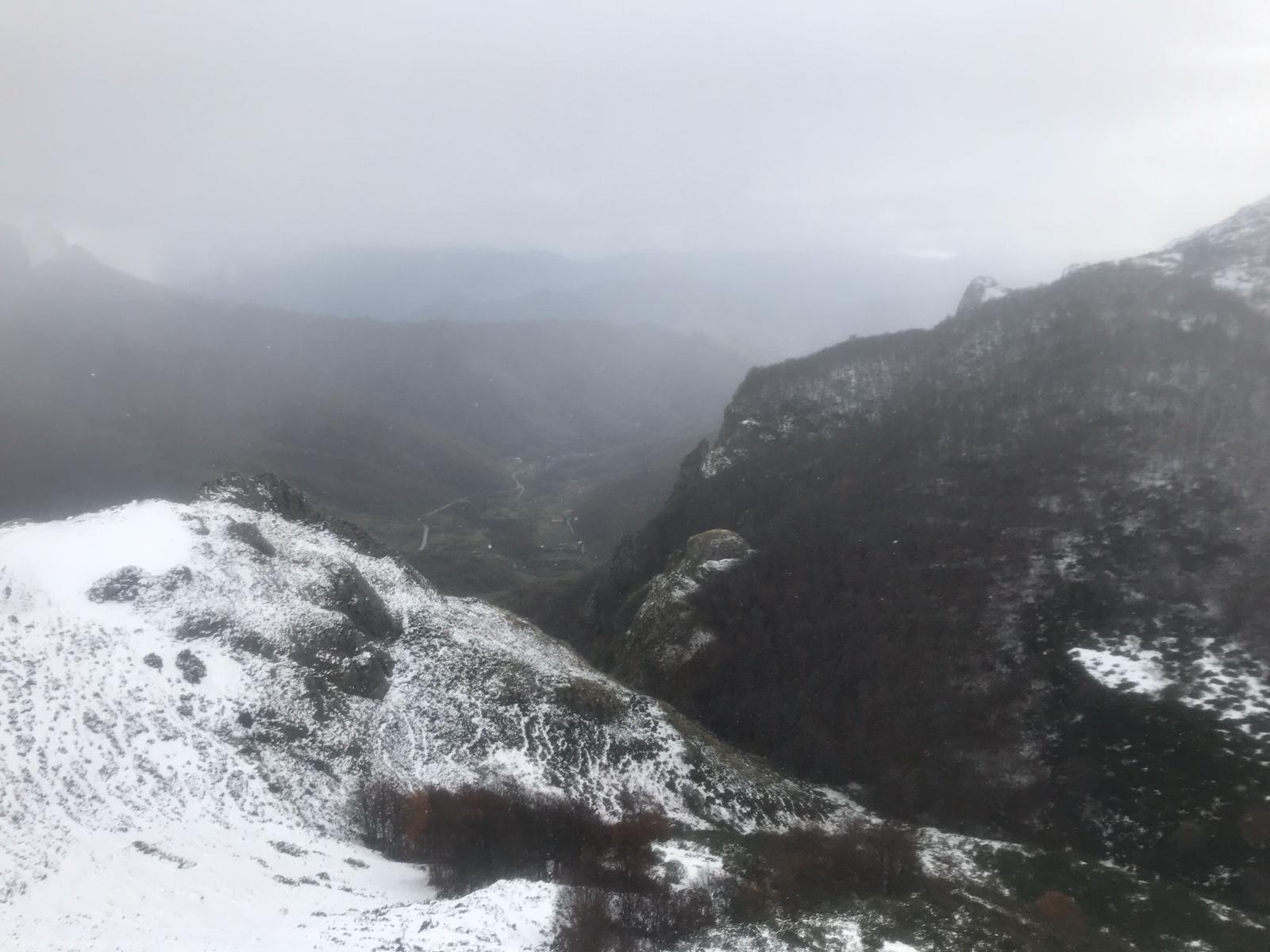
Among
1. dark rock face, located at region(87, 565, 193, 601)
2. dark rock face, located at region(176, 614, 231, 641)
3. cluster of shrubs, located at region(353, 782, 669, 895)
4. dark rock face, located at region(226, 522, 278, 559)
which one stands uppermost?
dark rock face, located at region(226, 522, 278, 559)

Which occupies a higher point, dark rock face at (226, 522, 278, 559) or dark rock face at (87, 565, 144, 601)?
dark rock face at (226, 522, 278, 559)

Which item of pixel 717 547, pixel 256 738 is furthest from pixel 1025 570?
pixel 256 738

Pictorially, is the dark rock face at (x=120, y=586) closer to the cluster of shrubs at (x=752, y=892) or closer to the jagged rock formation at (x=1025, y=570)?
the cluster of shrubs at (x=752, y=892)

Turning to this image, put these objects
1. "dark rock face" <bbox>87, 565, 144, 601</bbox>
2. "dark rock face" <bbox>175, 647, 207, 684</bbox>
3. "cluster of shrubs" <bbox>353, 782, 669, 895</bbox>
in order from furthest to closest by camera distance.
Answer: "dark rock face" <bbox>87, 565, 144, 601</bbox> → "dark rock face" <bbox>175, 647, 207, 684</bbox> → "cluster of shrubs" <bbox>353, 782, 669, 895</bbox>

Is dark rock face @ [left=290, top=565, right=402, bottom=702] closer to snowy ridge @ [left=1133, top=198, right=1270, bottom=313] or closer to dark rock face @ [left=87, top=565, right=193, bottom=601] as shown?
dark rock face @ [left=87, top=565, right=193, bottom=601]

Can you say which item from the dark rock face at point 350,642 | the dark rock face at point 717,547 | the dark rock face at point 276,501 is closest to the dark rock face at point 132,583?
the dark rock face at point 350,642

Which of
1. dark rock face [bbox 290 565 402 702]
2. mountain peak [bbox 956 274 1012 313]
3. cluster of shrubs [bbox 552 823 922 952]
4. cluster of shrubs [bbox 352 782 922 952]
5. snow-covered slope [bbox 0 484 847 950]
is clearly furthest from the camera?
mountain peak [bbox 956 274 1012 313]

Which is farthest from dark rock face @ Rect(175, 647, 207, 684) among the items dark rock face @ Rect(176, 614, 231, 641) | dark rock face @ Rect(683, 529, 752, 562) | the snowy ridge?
the snowy ridge
